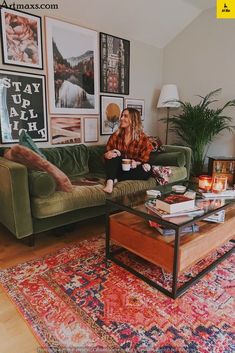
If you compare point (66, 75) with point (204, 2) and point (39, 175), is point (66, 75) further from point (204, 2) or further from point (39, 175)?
point (204, 2)

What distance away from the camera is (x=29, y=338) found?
114 centimetres

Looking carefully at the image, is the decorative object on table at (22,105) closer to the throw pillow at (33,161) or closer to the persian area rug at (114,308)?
the throw pillow at (33,161)

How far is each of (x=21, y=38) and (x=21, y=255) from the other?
2.03 meters

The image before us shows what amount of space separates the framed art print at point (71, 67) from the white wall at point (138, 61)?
81mm

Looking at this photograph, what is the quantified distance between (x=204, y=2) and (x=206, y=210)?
9.69ft

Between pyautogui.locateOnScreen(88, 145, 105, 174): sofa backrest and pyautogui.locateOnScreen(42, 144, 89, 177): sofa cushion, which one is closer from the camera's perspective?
pyautogui.locateOnScreen(42, 144, 89, 177): sofa cushion

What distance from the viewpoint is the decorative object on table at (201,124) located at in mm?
3252

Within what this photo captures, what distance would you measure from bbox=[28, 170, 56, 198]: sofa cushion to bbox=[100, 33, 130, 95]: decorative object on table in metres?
1.76

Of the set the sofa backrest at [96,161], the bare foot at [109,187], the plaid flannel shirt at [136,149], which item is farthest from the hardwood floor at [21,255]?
the plaid flannel shirt at [136,149]

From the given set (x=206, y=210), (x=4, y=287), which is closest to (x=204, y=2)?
(x=206, y=210)

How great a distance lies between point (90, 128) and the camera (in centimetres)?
318

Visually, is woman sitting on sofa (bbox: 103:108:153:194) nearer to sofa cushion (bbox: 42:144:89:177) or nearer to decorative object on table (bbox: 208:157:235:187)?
sofa cushion (bbox: 42:144:89:177)

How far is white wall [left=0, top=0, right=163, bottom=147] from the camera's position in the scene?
2.67m

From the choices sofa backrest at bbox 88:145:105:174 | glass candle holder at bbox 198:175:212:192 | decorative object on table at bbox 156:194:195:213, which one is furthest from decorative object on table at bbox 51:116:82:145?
decorative object on table at bbox 156:194:195:213
